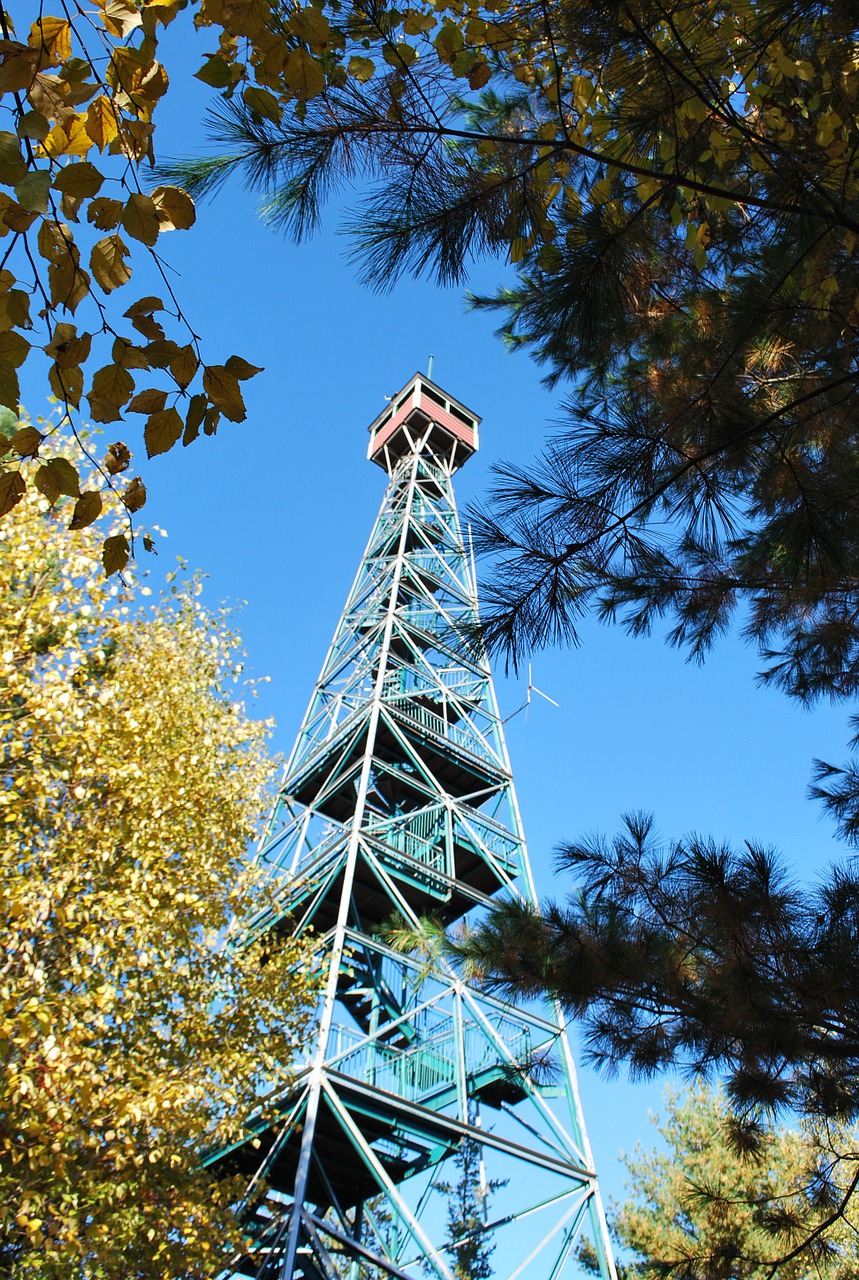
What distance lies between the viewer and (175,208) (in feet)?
7.37

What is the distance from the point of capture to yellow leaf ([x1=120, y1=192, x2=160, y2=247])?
6.97 ft

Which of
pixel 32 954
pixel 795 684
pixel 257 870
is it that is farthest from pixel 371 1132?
pixel 795 684

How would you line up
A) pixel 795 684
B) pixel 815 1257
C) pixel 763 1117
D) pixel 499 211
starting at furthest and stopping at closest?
pixel 795 684, pixel 763 1117, pixel 815 1257, pixel 499 211

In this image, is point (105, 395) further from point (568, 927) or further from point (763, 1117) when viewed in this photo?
point (763, 1117)

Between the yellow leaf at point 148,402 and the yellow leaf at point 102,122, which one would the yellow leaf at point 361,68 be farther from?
the yellow leaf at point 148,402

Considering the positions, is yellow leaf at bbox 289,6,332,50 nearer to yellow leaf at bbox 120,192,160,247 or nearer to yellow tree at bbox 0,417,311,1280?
yellow leaf at bbox 120,192,160,247

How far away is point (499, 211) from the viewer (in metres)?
4.29

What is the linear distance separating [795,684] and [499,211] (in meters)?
4.37

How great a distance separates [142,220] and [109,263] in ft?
0.42

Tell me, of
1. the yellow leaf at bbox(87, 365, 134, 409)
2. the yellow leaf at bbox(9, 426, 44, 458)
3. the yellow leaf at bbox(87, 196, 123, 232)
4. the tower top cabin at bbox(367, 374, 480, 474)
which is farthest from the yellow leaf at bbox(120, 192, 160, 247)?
the tower top cabin at bbox(367, 374, 480, 474)

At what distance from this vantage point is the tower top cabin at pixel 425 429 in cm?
2336

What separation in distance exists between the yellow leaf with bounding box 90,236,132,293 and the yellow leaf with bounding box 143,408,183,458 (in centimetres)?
33

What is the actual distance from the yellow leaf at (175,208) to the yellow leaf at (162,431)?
0.45 m

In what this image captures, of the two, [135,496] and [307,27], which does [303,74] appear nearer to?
[307,27]
